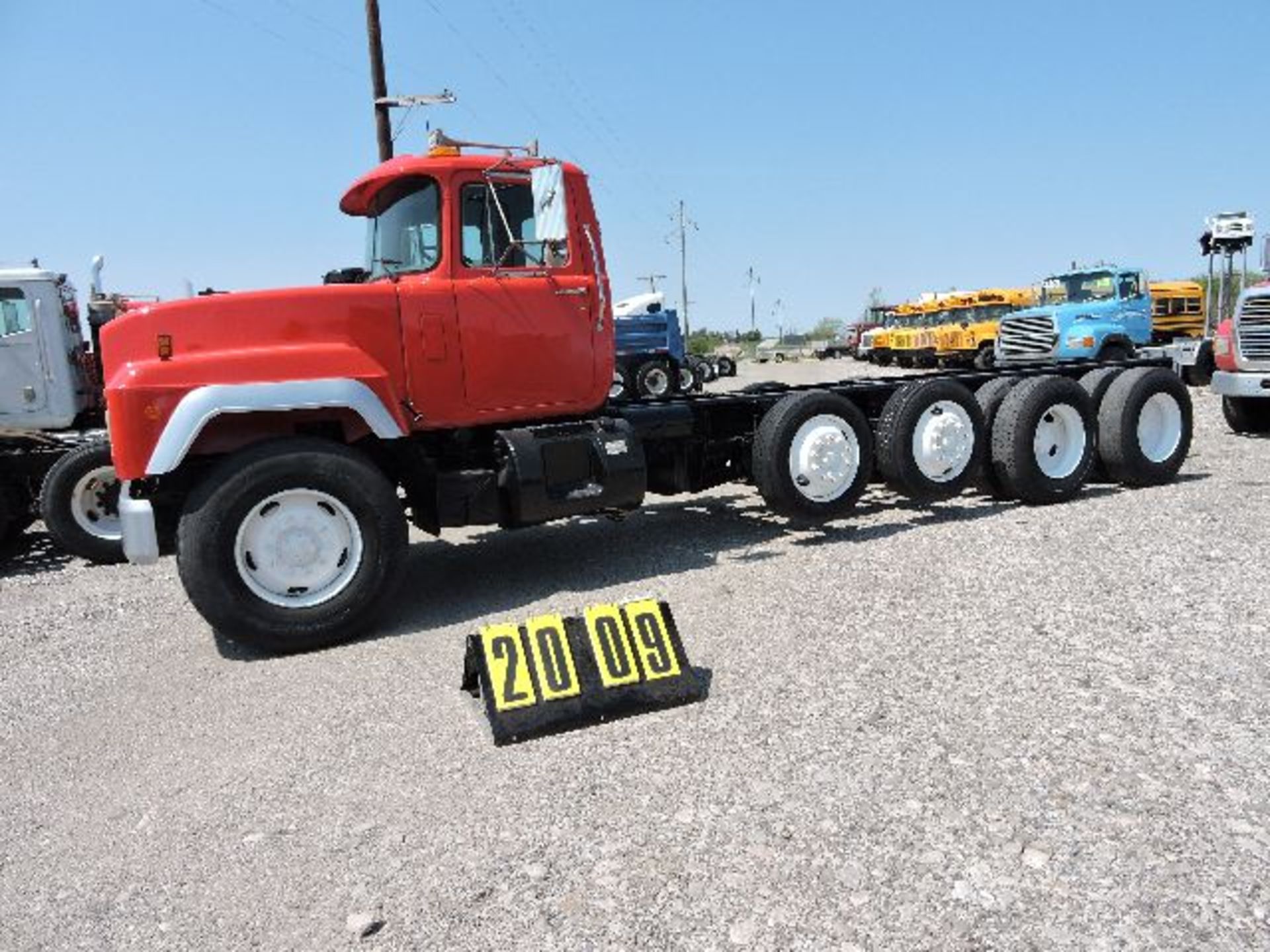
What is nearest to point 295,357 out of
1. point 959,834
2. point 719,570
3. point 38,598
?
point 719,570

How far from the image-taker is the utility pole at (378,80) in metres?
15.7

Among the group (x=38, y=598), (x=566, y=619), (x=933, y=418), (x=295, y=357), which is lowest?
(x=38, y=598)

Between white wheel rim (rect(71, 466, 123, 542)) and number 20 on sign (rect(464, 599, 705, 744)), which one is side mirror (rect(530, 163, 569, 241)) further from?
white wheel rim (rect(71, 466, 123, 542))

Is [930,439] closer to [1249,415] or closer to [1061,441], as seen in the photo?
[1061,441]

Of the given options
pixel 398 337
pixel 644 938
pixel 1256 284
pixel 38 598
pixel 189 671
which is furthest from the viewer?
pixel 1256 284

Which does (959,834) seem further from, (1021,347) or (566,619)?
(1021,347)

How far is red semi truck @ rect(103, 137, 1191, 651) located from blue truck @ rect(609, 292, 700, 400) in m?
16.2

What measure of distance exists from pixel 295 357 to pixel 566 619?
2.33 metres

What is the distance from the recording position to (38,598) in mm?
6863

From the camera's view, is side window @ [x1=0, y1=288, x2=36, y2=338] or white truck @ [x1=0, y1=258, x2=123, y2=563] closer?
white truck @ [x1=0, y1=258, x2=123, y2=563]

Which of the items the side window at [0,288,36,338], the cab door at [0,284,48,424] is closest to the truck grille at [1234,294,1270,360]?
the cab door at [0,284,48,424]

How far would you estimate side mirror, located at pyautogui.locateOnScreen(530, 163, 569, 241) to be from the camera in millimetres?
5359

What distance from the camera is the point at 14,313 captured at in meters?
9.54

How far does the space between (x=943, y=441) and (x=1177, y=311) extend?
61.6 feet
